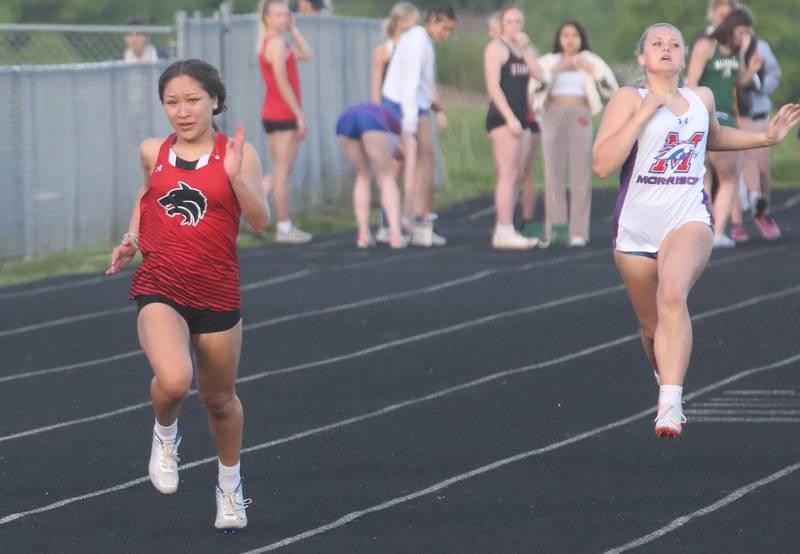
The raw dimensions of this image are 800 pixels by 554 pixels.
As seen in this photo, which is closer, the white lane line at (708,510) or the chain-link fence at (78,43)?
the white lane line at (708,510)

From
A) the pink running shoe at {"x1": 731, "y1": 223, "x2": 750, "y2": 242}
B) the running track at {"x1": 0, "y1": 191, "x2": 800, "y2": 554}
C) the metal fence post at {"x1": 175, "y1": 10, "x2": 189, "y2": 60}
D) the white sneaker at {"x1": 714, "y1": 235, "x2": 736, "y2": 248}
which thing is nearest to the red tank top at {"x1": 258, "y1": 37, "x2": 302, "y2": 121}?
the metal fence post at {"x1": 175, "y1": 10, "x2": 189, "y2": 60}

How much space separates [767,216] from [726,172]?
1.47 m

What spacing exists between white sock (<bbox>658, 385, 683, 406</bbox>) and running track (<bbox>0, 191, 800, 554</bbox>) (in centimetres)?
36

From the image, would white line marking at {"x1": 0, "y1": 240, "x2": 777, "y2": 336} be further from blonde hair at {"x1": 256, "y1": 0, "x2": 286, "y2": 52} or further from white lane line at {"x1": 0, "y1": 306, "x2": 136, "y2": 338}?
blonde hair at {"x1": 256, "y1": 0, "x2": 286, "y2": 52}

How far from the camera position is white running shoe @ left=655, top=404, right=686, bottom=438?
712 centimetres

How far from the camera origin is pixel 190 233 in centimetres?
657

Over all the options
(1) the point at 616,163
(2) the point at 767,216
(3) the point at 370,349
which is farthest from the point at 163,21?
(1) the point at 616,163

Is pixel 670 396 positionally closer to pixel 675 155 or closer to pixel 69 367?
pixel 675 155

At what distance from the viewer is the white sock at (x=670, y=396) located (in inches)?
287

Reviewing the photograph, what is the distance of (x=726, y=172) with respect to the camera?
608 inches

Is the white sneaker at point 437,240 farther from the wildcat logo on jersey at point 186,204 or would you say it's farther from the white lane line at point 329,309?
the wildcat logo on jersey at point 186,204

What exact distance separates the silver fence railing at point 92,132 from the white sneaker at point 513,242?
3272 mm

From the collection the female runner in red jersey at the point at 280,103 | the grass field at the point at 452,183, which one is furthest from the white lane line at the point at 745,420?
the female runner in red jersey at the point at 280,103

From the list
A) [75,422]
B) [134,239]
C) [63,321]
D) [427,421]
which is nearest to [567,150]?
[63,321]
